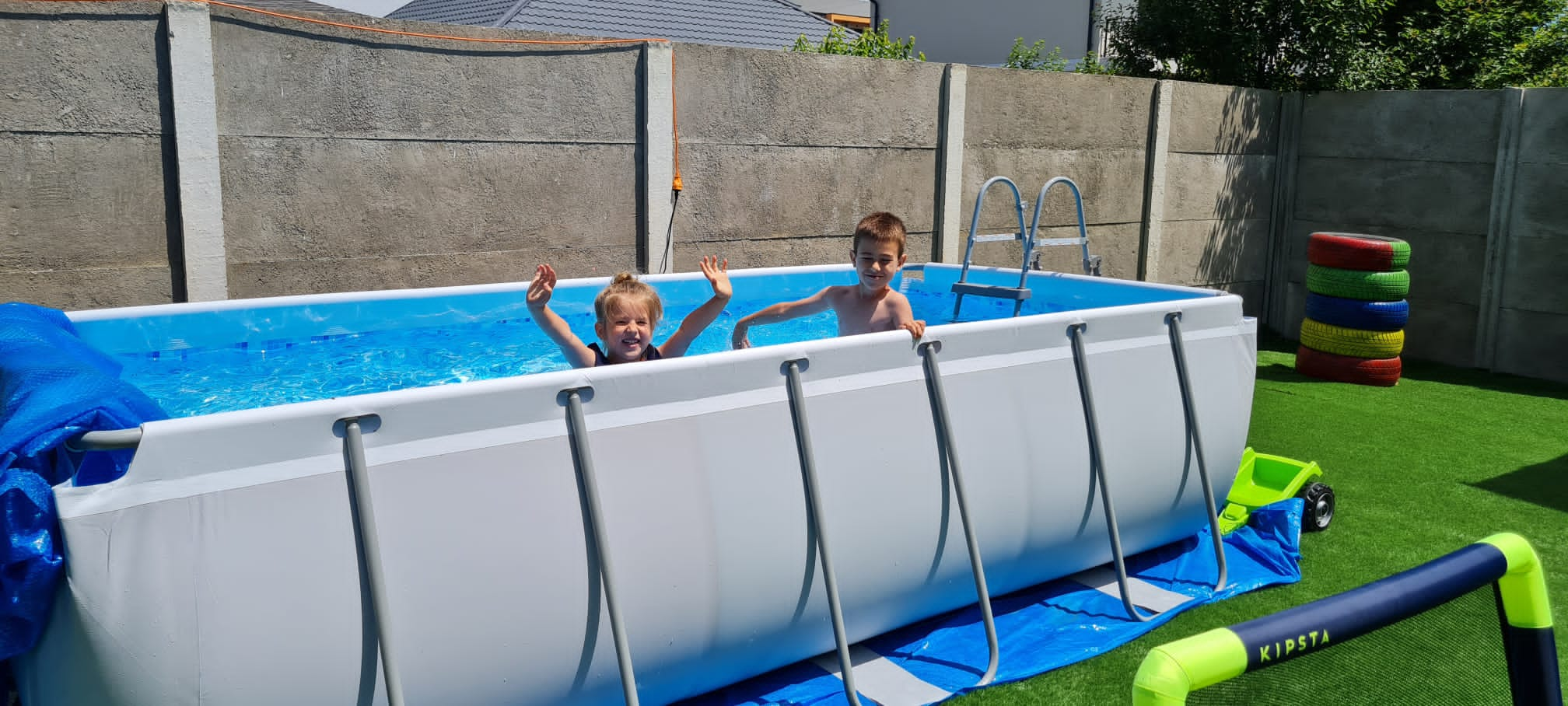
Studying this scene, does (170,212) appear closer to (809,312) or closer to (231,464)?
(809,312)

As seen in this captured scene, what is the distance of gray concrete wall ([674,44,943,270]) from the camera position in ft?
21.2

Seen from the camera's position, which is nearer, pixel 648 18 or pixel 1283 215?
pixel 1283 215

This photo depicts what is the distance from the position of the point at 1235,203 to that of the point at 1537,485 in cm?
486

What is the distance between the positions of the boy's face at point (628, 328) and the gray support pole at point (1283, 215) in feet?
27.1

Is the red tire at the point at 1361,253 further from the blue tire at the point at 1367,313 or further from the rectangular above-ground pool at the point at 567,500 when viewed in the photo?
the rectangular above-ground pool at the point at 567,500

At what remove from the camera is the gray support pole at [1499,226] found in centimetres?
841

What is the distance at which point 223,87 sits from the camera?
4895mm

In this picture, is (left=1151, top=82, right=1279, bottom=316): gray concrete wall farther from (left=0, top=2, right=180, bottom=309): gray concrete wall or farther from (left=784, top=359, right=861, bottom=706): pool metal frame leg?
(left=0, top=2, right=180, bottom=309): gray concrete wall

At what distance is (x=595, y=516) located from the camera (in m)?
2.50

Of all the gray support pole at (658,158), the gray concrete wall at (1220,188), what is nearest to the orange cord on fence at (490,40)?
the gray support pole at (658,158)

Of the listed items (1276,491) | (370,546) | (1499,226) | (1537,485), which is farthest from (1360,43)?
(370,546)

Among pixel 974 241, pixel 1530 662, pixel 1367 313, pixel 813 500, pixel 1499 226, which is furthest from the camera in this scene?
pixel 1499 226

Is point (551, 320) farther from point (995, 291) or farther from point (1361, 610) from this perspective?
point (1361, 610)

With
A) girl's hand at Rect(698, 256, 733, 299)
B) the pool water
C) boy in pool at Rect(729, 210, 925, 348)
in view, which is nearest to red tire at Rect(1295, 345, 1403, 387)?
the pool water
